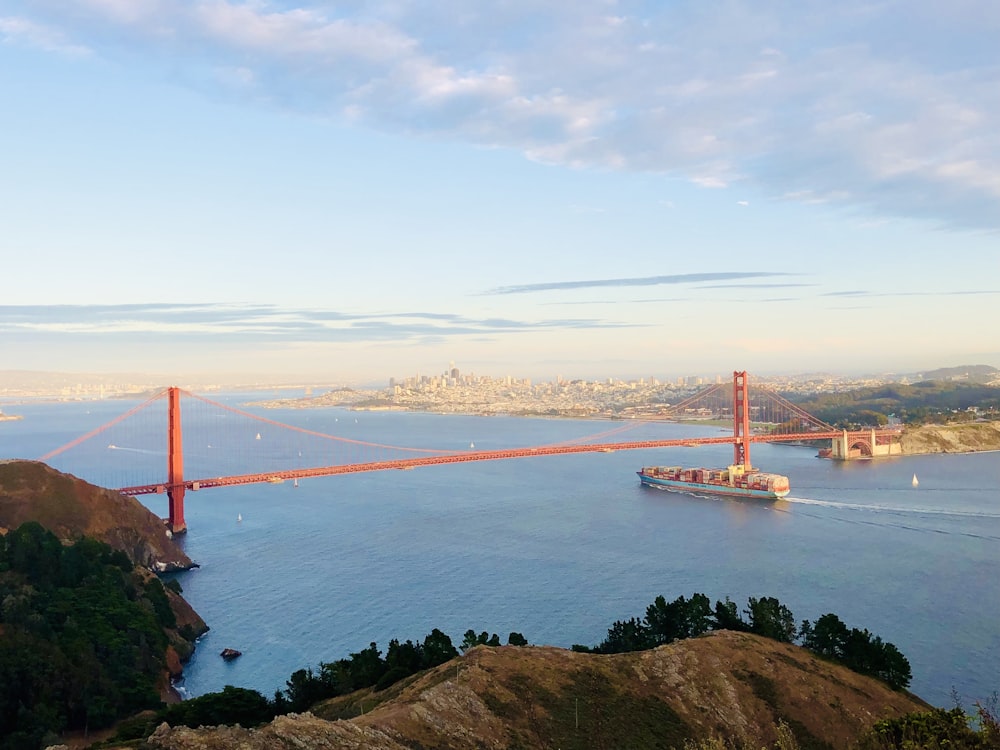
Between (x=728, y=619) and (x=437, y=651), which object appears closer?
(x=437, y=651)

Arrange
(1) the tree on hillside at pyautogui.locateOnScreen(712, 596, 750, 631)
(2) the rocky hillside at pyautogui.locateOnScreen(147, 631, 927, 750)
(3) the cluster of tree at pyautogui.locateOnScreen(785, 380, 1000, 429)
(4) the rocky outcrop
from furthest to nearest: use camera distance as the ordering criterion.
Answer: (3) the cluster of tree at pyautogui.locateOnScreen(785, 380, 1000, 429) < (4) the rocky outcrop < (1) the tree on hillside at pyautogui.locateOnScreen(712, 596, 750, 631) < (2) the rocky hillside at pyautogui.locateOnScreen(147, 631, 927, 750)

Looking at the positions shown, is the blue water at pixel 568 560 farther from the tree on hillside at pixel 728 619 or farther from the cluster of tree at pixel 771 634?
the tree on hillside at pixel 728 619

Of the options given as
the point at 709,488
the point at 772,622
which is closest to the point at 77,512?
the point at 772,622

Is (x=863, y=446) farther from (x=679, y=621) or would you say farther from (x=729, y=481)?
(x=679, y=621)

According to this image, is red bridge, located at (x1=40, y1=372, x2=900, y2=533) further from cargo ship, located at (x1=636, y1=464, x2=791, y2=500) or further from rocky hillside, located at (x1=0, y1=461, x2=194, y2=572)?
rocky hillside, located at (x1=0, y1=461, x2=194, y2=572)

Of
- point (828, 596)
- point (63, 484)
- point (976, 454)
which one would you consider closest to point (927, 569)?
point (828, 596)

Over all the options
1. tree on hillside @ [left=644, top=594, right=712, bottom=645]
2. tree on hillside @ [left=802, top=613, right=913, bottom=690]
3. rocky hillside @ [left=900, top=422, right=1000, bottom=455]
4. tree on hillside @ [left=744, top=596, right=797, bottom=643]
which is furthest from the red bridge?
tree on hillside @ [left=802, top=613, right=913, bottom=690]

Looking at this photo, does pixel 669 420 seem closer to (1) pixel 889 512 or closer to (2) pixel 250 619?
(1) pixel 889 512
